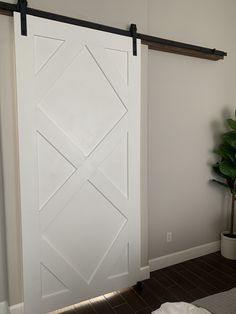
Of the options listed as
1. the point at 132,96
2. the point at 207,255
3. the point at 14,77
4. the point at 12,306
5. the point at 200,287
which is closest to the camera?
the point at 14,77

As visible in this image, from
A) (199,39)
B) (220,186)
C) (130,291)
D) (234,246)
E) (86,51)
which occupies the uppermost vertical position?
(199,39)

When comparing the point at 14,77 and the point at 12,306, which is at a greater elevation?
the point at 14,77

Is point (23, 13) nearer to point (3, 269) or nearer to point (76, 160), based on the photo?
point (76, 160)

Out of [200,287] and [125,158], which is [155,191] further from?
[200,287]

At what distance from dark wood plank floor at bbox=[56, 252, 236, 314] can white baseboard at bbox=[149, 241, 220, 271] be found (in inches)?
1.9

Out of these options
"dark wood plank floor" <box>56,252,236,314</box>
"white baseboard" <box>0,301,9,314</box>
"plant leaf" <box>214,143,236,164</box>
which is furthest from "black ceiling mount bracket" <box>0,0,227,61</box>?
"dark wood plank floor" <box>56,252,236,314</box>

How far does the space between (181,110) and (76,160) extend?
1.32m

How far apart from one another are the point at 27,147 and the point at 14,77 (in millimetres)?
509

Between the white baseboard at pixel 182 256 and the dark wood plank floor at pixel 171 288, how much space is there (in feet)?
0.16

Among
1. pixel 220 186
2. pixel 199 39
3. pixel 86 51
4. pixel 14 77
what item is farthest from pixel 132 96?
pixel 220 186

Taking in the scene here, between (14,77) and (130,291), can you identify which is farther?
(130,291)

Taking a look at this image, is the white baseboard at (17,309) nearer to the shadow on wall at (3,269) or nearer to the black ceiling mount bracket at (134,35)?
the shadow on wall at (3,269)

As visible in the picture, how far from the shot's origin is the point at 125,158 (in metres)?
2.18

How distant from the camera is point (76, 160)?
195 cm
